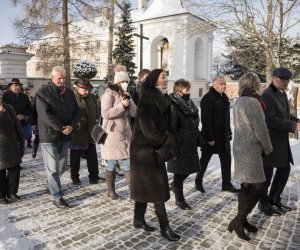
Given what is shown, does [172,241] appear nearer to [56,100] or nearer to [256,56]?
[56,100]

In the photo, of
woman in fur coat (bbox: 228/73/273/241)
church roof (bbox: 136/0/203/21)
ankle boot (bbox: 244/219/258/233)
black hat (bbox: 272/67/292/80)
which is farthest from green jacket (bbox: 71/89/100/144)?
church roof (bbox: 136/0/203/21)

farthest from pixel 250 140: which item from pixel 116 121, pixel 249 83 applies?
pixel 116 121

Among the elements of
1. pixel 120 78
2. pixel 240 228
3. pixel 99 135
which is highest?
pixel 120 78

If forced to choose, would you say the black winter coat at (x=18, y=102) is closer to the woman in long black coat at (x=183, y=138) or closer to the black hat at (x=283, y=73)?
the woman in long black coat at (x=183, y=138)

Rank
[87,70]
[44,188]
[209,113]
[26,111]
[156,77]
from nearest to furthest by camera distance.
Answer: [156,77], [209,113], [44,188], [26,111], [87,70]

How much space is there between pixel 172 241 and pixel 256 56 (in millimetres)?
13247

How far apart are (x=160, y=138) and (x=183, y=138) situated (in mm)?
1351

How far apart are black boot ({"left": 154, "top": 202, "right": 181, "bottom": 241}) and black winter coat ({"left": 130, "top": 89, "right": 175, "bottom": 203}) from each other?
110 millimetres

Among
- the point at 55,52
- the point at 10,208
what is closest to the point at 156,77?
the point at 10,208

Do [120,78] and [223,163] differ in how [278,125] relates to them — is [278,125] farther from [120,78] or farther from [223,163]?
[120,78]

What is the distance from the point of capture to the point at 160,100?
3594mm

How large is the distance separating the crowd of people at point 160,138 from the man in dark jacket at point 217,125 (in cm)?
2

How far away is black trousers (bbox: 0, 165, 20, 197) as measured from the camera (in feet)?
16.6

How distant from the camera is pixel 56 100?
4.80m
